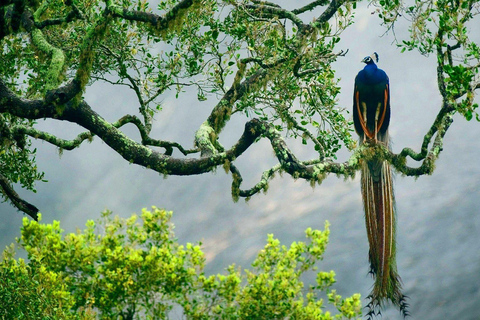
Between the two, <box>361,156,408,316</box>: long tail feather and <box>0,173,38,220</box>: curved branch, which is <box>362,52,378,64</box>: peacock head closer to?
<box>361,156,408,316</box>: long tail feather

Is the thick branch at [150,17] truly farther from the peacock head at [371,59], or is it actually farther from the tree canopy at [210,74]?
the peacock head at [371,59]

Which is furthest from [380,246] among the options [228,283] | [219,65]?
[219,65]

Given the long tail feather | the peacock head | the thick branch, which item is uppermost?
the peacock head

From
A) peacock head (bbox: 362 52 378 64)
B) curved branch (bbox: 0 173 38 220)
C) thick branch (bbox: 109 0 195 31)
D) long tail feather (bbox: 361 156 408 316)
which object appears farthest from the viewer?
peacock head (bbox: 362 52 378 64)

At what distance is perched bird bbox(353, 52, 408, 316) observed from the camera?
656 centimetres

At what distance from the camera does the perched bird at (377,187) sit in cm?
656

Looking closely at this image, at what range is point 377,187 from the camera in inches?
294

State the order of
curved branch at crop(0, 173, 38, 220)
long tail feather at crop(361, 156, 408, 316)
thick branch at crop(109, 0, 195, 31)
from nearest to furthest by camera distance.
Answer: thick branch at crop(109, 0, 195, 31) < long tail feather at crop(361, 156, 408, 316) < curved branch at crop(0, 173, 38, 220)

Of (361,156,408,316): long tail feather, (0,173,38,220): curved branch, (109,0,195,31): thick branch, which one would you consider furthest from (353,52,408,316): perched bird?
(0,173,38,220): curved branch

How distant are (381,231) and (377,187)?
2.10 ft

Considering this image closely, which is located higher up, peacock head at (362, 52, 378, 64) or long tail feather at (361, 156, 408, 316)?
peacock head at (362, 52, 378, 64)

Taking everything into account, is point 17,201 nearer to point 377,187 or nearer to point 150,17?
point 150,17

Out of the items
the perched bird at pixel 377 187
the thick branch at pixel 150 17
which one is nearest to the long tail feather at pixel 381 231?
the perched bird at pixel 377 187

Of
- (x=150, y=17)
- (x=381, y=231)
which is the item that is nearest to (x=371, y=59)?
(x=381, y=231)
